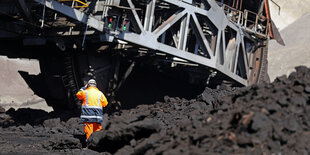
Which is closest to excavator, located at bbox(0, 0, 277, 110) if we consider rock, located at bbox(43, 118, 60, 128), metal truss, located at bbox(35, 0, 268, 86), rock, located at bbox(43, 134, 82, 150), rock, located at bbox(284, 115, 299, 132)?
metal truss, located at bbox(35, 0, 268, 86)

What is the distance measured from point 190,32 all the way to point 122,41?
381 centimetres

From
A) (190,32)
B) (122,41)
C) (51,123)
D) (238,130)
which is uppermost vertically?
(190,32)

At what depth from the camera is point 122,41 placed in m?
11.7

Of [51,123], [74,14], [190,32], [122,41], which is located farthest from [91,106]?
[190,32]

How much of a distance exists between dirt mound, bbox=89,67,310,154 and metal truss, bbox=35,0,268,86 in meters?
4.66

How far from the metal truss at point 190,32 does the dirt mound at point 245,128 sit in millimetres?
4660

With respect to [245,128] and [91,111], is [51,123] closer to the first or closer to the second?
[91,111]

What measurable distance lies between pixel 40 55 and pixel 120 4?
3.31m

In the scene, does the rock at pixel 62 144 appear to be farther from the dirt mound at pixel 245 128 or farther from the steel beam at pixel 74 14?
the steel beam at pixel 74 14

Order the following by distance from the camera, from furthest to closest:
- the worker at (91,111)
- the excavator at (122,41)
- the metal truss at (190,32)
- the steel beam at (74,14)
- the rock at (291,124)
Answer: the metal truss at (190,32)
the excavator at (122,41)
the steel beam at (74,14)
the worker at (91,111)
the rock at (291,124)

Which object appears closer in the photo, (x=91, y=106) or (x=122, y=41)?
(x=91, y=106)

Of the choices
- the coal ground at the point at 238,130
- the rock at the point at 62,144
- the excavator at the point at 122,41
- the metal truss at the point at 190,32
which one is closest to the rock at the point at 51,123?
the excavator at the point at 122,41

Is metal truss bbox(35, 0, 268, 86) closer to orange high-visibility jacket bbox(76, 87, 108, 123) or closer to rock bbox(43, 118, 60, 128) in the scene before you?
orange high-visibility jacket bbox(76, 87, 108, 123)

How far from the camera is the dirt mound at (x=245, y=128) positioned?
454cm
